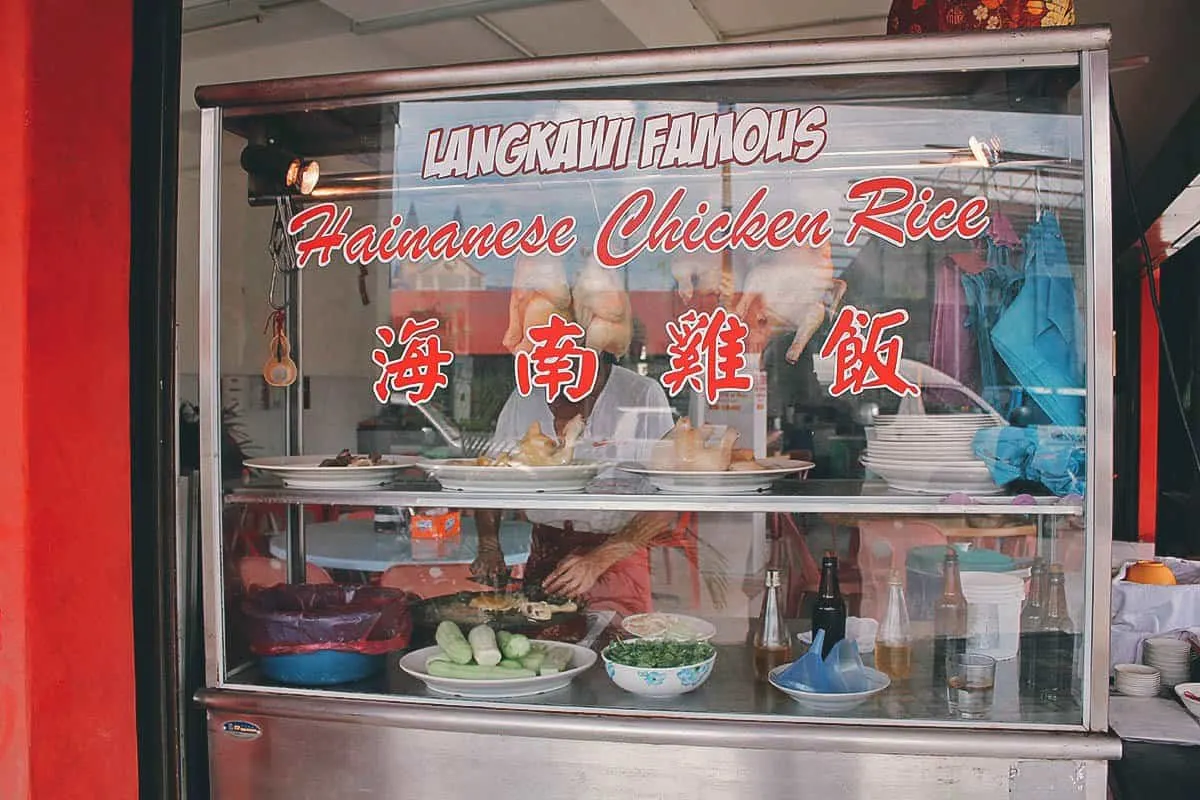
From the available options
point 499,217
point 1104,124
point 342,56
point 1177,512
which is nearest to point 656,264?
point 499,217

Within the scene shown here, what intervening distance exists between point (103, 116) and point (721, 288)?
4.17 feet

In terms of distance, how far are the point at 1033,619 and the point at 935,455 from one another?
0.43m

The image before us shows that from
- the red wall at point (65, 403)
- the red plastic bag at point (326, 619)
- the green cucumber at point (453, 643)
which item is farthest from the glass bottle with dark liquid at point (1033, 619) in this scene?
the red wall at point (65, 403)

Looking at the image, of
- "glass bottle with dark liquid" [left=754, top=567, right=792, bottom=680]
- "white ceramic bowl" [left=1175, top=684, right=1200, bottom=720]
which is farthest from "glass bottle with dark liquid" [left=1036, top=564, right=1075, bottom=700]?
"white ceramic bowl" [left=1175, top=684, right=1200, bottom=720]

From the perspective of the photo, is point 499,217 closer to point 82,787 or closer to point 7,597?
point 7,597

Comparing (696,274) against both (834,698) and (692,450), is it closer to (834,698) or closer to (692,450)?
(692,450)

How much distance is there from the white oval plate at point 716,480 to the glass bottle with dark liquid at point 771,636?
0.99 feet

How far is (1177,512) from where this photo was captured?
20.8ft

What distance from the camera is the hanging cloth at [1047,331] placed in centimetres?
166

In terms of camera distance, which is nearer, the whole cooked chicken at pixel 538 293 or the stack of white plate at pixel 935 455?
the stack of white plate at pixel 935 455

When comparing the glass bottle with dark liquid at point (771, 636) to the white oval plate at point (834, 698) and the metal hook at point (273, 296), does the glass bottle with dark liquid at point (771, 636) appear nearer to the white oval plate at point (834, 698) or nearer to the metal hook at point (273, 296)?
the white oval plate at point (834, 698)

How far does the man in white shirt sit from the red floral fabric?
96 cm

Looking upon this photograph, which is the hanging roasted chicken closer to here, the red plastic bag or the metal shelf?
the metal shelf

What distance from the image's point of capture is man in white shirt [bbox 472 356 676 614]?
2100mm
